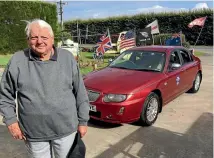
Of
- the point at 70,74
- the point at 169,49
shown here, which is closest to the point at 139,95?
the point at 169,49

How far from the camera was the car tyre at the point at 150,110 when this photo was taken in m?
4.74

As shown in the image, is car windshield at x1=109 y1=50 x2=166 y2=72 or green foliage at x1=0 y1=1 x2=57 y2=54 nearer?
car windshield at x1=109 y1=50 x2=166 y2=72

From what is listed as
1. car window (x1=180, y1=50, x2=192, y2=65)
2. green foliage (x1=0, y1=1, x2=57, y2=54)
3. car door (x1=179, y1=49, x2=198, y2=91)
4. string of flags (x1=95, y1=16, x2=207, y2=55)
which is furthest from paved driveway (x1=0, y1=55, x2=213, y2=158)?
green foliage (x1=0, y1=1, x2=57, y2=54)

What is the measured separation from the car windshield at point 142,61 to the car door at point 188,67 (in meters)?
0.89

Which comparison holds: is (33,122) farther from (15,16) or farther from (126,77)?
(15,16)

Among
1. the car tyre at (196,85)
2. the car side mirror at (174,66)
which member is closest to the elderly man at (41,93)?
the car side mirror at (174,66)

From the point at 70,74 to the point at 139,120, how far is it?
106 inches

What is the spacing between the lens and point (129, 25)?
32.8 metres

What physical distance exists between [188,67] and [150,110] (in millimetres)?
2214

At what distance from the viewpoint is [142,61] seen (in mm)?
5812

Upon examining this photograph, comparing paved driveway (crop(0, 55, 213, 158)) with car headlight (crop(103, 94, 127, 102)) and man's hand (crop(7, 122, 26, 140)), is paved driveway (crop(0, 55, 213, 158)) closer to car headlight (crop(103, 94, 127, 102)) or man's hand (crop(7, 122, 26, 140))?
car headlight (crop(103, 94, 127, 102))

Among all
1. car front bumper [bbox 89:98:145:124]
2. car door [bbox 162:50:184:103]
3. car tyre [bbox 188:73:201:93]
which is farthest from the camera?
car tyre [bbox 188:73:201:93]

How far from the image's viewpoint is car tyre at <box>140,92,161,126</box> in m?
4.74

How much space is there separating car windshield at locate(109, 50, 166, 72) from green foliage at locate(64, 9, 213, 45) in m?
21.7
